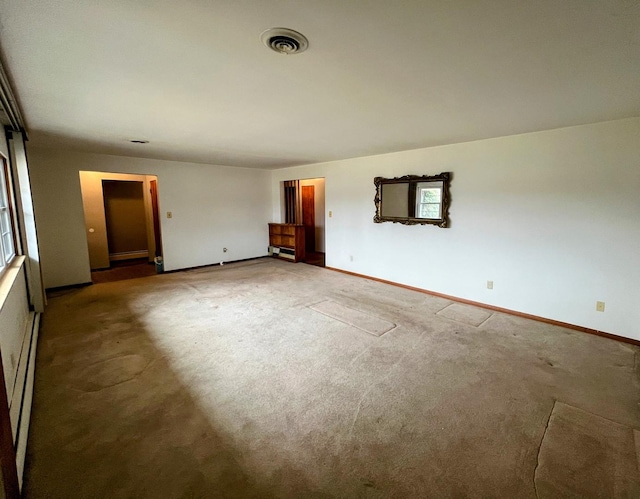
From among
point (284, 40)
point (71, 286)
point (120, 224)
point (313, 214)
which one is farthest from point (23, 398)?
point (313, 214)

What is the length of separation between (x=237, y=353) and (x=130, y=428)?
1058mm

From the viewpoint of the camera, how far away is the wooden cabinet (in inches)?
283

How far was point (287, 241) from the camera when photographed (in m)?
7.46

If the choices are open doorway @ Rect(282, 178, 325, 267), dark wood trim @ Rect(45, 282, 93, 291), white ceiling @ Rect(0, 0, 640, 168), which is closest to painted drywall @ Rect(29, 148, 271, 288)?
dark wood trim @ Rect(45, 282, 93, 291)

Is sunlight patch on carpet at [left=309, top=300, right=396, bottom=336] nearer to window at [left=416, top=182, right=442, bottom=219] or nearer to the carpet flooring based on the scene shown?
window at [left=416, top=182, right=442, bottom=219]

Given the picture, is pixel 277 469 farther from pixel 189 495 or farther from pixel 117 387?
pixel 117 387

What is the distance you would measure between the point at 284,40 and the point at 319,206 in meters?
6.88

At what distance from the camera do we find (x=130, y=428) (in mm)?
1907

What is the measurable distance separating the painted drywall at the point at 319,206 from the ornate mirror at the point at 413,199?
10.5 feet

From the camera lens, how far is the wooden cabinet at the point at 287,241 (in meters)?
7.18

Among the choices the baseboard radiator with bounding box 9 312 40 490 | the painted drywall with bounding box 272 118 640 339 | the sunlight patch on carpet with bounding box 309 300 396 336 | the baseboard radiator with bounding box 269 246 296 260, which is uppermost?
the painted drywall with bounding box 272 118 640 339

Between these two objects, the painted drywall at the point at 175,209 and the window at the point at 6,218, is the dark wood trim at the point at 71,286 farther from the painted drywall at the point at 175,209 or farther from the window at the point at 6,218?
the window at the point at 6,218

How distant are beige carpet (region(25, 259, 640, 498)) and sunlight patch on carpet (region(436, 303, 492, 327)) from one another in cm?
4

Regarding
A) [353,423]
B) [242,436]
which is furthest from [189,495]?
[353,423]
